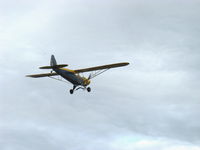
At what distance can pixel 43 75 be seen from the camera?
78000 millimetres

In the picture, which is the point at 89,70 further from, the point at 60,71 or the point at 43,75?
the point at 43,75

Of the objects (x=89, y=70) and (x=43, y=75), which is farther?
(x=43, y=75)

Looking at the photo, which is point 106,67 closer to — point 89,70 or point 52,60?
point 89,70

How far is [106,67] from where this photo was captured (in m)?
69.6

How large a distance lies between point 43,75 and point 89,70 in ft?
33.8

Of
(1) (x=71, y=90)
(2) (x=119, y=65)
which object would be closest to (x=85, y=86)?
(1) (x=71, y=90)

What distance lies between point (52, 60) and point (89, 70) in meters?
6.61

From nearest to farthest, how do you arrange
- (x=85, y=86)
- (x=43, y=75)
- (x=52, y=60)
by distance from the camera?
(x=52, y=60)
(x=85, y=86)
(x=43, y=75)

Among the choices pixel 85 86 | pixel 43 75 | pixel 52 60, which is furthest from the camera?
pixel 43 75

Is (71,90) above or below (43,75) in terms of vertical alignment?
below

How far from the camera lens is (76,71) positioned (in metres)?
70.9

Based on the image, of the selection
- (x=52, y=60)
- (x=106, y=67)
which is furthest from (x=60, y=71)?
(x=106, y=67)

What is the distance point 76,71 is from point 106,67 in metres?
4.63

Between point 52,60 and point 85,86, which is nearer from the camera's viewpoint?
point 52,60
